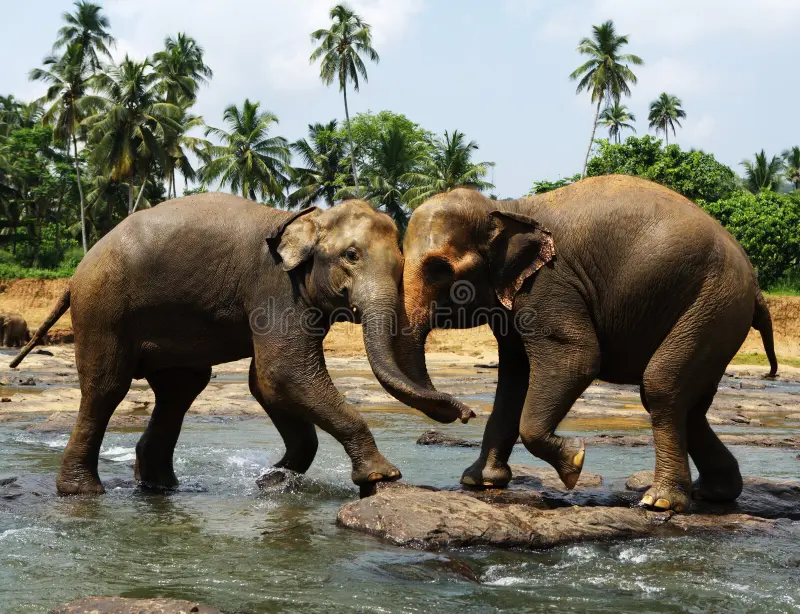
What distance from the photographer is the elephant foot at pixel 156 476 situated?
27.6 feet

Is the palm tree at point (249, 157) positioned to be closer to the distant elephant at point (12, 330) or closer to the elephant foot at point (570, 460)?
the distant elephant at point (12, 330)

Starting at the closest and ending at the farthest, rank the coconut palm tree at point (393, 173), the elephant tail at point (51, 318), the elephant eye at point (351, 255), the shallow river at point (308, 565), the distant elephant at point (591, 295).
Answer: the shallow river at point (308, 565)
the distant elephant at point (591, 295)
the elephant eye at point (351, 255)
the elephant tail at point (51, 318)
the coconut palm tree at point (393, 173)

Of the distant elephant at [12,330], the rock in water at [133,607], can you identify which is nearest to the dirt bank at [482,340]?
the distant elephant at [12,330]

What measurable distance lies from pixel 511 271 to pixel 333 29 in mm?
47683

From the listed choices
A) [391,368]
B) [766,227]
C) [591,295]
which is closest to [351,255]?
[391,368]

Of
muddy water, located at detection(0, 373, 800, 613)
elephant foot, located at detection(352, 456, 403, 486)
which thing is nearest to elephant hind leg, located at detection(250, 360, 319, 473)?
muddy water, located at detection(0, 373, 800, 613)

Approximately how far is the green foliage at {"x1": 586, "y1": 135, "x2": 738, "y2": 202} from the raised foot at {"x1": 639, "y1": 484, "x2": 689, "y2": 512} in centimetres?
3685

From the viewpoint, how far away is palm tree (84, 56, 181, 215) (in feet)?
153

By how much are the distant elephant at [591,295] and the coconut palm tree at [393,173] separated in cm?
4420

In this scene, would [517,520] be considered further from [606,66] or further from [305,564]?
[606,66]

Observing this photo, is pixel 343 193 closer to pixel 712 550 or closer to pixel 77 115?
pixel 77 115

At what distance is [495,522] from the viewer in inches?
245

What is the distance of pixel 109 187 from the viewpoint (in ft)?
175

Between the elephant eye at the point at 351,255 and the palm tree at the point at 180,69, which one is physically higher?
the palm tree at the point at 180,69
